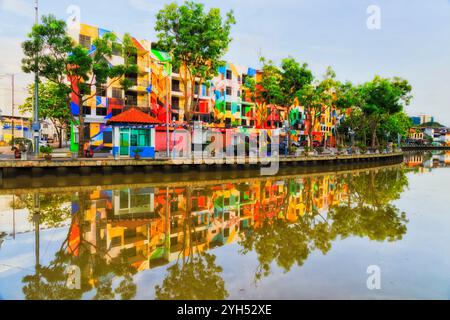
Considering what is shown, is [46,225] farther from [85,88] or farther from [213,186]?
[85,88]

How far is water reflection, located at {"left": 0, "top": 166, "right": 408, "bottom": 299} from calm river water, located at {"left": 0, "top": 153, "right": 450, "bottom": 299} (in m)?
0.04

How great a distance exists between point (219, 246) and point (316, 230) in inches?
157

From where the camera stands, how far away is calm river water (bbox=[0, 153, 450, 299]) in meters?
7.25

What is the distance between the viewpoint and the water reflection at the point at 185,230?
7562 millimetres

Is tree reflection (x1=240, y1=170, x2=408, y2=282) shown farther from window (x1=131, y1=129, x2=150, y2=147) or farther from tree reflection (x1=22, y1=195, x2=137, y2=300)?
window (x1=131, y1=129, x2=150, y2=147)

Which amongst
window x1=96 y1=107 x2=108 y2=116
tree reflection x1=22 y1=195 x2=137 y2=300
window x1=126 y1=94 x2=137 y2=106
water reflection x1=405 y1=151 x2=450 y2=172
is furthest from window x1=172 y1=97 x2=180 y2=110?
tree reflection x1=22 y1=195 x2=137 y2=300

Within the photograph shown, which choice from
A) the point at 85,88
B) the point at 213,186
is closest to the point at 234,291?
the point at 213,186

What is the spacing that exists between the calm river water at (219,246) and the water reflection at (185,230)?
38 millimetres

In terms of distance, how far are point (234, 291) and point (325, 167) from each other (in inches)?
1431

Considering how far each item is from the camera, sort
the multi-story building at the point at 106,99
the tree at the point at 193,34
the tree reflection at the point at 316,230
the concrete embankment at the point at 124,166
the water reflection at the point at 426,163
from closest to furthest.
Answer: the tree reflection at the point at 316,230
the concrete embankment at the point at 124,166
the tree at the point at 193,34
the multi-story building at the point at 106,99
the water reflection at the point at 426,163

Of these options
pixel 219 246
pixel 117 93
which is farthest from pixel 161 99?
pixel 219 246

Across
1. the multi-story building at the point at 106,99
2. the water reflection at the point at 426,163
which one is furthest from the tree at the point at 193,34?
the water reflection at the point at 426,163

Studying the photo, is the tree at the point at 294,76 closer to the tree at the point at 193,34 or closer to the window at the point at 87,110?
the tree at the point at 193,34

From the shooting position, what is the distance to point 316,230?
12375mm
